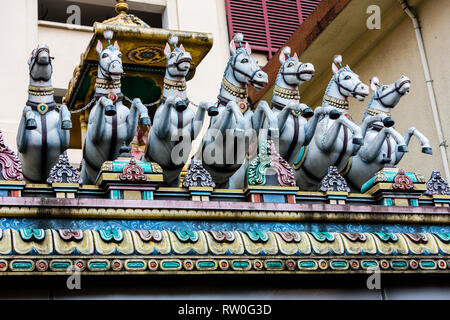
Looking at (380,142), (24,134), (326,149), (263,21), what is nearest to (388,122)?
(380,142)

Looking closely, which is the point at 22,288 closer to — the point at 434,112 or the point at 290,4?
the point at 434,112

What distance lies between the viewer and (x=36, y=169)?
402 inches

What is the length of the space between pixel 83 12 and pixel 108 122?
11159 millimetres

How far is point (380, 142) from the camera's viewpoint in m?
10.8

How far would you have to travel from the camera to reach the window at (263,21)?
20469 millimetres

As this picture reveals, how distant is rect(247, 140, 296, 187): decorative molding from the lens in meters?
9.06

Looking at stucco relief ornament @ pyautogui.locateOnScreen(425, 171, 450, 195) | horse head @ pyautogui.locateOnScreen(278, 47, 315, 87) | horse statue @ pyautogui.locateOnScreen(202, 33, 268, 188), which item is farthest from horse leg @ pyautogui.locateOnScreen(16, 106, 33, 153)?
stucco relief ornament @ pyautogui.locateOnScreen(425, 171, 450, 195)

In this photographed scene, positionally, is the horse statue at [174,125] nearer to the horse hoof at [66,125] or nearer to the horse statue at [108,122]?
the horse statue at [108,122]

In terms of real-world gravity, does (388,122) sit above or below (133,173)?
above

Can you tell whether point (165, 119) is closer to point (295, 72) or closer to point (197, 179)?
point (197, 179)

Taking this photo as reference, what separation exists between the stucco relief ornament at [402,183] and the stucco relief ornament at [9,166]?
397 centimetres

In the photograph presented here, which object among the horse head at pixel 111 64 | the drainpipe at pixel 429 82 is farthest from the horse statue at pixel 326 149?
the drainpipe at pixel 429 82

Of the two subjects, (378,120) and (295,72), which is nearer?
(378,120)
